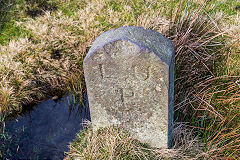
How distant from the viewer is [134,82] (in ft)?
7.41

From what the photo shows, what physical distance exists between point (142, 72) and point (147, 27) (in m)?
1.80

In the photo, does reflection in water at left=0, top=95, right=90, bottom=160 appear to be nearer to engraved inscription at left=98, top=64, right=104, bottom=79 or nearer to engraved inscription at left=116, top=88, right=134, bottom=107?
engraved inscription at left=116, top=88, right=134, bottom=107

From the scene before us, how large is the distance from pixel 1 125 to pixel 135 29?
2.37 meters

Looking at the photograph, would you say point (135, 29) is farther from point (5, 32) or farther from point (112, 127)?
point (5, 32)

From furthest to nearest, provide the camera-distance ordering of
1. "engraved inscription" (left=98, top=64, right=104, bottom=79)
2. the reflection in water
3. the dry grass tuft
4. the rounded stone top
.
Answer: the reflection in water, the dry grass tuft, "engraved inscription" (left=98, top=64, right=104, bottom=79), the rounded stone top

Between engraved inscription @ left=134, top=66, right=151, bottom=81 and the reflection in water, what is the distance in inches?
48.8

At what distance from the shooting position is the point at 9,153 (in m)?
3.11

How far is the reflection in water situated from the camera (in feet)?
10.3

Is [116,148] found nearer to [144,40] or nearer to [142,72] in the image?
[142,72]

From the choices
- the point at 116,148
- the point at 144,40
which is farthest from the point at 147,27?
the point at 116,148

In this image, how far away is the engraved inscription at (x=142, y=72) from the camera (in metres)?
2.14

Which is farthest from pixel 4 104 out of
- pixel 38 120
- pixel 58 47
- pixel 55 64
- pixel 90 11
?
pixel 90 11

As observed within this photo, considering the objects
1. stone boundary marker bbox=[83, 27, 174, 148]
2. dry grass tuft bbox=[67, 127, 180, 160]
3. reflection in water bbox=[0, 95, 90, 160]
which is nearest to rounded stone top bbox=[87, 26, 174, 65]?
stone boundary marker bbox=[83, 27, 174, 148]

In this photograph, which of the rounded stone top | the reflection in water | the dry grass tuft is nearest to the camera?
the rounded stone top
